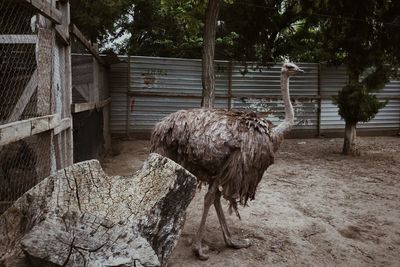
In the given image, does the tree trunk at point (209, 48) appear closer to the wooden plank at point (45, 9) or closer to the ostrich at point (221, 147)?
the ostrich at point (221, 147)

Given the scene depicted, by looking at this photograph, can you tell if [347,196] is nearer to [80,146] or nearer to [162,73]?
[80,146]

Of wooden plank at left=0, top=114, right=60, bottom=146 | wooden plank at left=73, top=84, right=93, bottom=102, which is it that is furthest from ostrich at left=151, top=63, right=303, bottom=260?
wooden plank at left=73, top=84, right=93, bottom=102

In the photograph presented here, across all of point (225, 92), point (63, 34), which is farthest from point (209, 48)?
point (63, 34)

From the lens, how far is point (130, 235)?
1.82m

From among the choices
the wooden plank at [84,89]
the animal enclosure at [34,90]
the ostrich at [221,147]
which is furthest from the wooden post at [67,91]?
the wooden plank at [84,89]

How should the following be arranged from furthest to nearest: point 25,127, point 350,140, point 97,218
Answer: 1. point 350,140
2. point 25,127
3. point 97,218

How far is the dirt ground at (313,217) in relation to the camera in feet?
12.7

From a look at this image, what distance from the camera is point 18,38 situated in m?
3.09

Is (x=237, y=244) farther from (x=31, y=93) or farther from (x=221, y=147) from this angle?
(x=31, y=93)

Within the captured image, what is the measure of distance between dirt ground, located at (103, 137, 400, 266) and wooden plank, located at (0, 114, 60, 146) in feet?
5.24

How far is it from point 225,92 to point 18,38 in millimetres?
7856

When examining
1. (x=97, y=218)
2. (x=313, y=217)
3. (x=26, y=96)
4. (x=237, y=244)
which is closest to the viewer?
(x=97, y=218)

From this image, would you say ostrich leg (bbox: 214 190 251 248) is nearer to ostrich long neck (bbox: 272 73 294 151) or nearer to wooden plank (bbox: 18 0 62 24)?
ostrich long neck (bbox: 272 73 294 151)

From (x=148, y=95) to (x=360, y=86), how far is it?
467 centimetres
